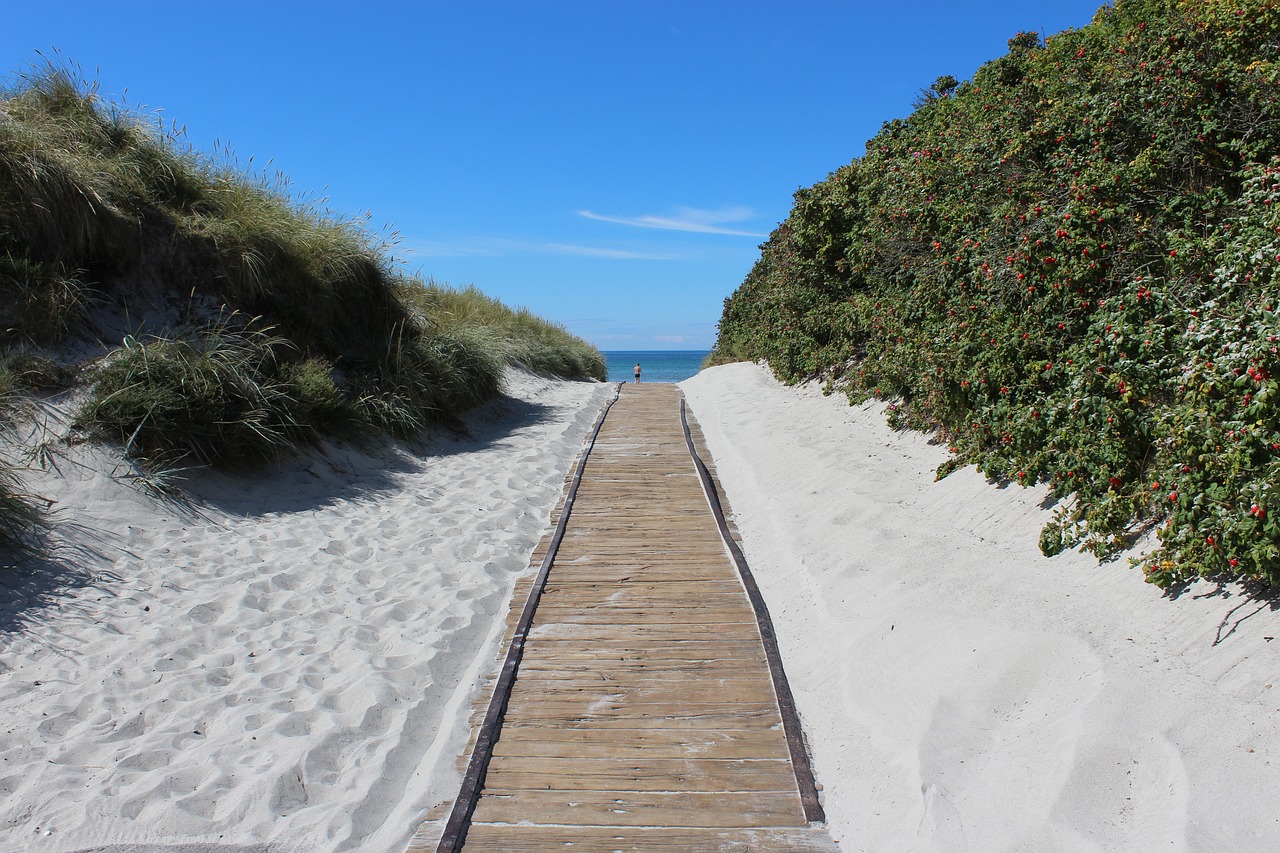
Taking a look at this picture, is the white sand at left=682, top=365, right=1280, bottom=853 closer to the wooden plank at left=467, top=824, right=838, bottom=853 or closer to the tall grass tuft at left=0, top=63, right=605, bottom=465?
the wooden plank at left=467, top=824, right=838, bottom=853

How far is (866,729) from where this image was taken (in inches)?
152

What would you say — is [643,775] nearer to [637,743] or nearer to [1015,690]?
[637,743]

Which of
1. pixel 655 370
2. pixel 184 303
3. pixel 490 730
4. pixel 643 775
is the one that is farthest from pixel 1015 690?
pixel 655 370

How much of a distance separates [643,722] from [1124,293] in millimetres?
3809

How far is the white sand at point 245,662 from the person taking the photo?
3.30 meters

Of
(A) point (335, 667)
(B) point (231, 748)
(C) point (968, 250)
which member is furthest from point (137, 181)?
(C) point (968, 250)

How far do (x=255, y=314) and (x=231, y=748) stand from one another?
6.27 m

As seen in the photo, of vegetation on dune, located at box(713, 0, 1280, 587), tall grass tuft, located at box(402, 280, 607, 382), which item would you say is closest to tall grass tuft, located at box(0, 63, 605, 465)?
tall grass tuft, located at box(402, 280, 607, 382)

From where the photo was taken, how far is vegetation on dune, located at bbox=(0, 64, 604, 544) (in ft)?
22.2

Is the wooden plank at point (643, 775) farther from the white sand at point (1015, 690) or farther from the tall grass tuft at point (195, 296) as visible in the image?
the tall grass tuft at point (195, 296)

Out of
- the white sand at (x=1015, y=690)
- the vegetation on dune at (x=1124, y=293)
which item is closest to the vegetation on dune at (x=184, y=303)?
the white sand at (x=1015, y=690)

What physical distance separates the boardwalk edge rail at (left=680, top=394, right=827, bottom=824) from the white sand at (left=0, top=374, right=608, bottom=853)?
1.64m

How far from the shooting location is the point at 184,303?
821 cm

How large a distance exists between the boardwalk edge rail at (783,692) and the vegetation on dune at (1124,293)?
5.87 ft
